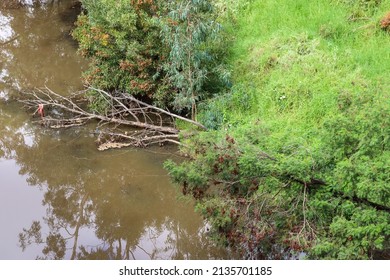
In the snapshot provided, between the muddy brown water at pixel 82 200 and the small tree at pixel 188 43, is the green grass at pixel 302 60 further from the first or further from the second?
the muddy brown water at pixel 82 200

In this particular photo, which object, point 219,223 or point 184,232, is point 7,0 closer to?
point 184,232

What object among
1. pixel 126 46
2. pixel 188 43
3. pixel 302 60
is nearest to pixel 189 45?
pixel 188 43

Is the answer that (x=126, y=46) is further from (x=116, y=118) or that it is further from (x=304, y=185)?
(x=304, y=185)

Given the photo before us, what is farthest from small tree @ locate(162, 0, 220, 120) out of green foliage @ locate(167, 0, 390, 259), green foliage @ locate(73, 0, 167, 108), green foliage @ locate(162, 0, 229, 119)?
green foliage @ locate(167, 0, 390, 259)

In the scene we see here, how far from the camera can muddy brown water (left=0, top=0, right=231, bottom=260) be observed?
852cm

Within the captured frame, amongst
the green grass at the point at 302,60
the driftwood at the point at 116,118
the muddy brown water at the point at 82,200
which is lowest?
the muddy brown water at the point at 82,200

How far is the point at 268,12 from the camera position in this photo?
12.8 meters

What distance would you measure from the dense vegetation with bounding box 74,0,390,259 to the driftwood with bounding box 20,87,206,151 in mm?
286

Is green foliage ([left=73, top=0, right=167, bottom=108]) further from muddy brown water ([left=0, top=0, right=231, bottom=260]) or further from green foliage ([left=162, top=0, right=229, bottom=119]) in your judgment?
muddy brown water ([left=0, top=0, right=231, bottom=260])

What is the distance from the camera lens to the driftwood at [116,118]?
1054 cm

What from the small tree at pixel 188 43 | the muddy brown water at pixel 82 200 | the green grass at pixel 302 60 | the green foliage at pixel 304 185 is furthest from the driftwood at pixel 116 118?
the green foliage at pixel 304 185

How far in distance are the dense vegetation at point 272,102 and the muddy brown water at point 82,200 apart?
0.99 meters

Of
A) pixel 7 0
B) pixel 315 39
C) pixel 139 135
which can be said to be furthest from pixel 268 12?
pixel 7 0

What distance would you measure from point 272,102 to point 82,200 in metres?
3.87
